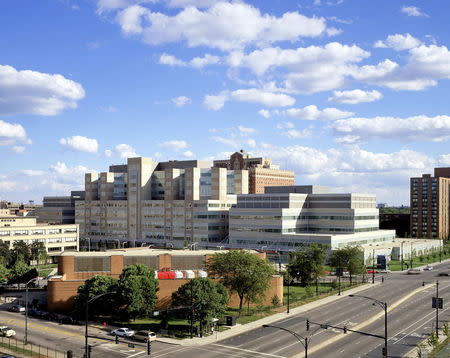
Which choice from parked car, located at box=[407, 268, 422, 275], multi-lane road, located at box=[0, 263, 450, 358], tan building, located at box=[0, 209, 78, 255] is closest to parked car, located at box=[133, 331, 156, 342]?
multi-lane road, located at box=[0, 263, 450, 358]

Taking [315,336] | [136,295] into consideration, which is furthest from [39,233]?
[315,336]

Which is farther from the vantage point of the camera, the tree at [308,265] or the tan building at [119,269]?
the tree at [308,265]

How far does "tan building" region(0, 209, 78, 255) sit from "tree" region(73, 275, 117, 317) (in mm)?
93246

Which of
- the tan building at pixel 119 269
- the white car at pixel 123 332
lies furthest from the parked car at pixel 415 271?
the white car at pixel 123 332

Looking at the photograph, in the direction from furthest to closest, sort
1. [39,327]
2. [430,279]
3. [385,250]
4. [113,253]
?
[385,250] → [430,279] → [113,253] → [39,327]

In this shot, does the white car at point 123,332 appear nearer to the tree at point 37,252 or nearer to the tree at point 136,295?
the tree at point 136,295

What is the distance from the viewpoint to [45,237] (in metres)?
174

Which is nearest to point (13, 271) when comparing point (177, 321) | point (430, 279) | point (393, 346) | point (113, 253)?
point (113, 253)

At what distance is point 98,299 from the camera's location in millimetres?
81938

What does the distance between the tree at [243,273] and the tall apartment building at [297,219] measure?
73.6 metres

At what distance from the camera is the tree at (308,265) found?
366ft

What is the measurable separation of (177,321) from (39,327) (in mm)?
20807

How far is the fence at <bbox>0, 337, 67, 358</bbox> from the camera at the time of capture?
210 feet

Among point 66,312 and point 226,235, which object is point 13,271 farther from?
point 226,235
